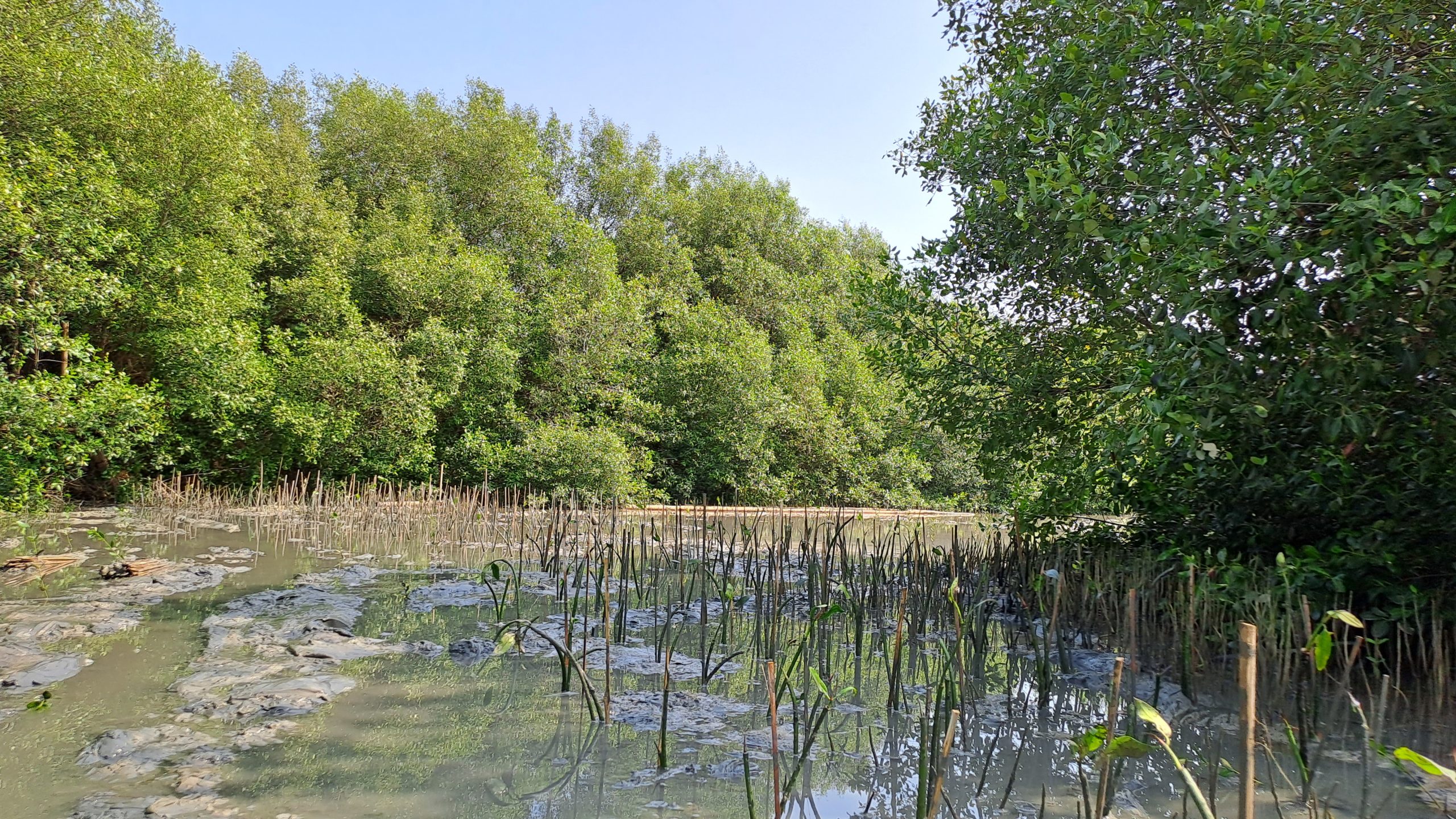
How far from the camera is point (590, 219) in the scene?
28.6 metres

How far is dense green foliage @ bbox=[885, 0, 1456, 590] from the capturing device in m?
3.75

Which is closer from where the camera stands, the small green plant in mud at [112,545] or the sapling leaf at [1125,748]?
the sapling leaf at [1125,748]

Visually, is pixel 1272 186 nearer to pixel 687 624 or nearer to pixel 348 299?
pixel 687 624

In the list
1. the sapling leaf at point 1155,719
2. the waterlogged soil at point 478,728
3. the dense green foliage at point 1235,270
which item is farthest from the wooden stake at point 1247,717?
the dense green foliage at point 1235,270

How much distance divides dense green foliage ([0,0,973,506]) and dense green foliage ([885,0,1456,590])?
1913mm

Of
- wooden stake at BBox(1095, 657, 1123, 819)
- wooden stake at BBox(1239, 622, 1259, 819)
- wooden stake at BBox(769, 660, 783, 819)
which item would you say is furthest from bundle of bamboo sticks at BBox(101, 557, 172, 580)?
wooden stake at BBox(1239, 622, 1259, 819)

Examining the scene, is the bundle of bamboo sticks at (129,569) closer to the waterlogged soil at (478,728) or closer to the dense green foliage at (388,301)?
the waterlogged soil at (478,728)

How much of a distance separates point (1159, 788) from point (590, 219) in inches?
1077

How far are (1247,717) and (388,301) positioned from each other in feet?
66.5

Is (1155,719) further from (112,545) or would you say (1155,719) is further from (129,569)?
(112,545)

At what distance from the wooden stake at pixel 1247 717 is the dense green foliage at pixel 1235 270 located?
8.48ft

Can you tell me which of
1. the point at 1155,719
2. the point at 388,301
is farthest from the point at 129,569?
the point at 388,301

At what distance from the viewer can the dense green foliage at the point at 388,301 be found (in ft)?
38.4

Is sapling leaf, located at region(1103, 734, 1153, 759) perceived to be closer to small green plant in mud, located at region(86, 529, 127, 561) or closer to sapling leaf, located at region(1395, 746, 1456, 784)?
sapling leaf, located at region(1395, 746, 1456, 784)
